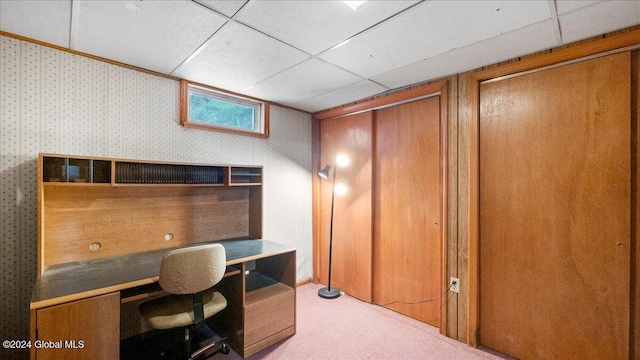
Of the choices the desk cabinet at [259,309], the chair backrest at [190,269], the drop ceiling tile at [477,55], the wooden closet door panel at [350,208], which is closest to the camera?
the chair backrest at [190,269]

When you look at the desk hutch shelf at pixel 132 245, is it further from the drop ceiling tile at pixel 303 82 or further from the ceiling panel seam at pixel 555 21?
the ceiling panel seam at pixel 555 21

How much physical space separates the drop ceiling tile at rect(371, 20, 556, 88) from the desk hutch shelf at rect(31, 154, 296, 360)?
5.55ft

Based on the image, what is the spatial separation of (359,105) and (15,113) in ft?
9.60

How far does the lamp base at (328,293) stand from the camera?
10.8 feet

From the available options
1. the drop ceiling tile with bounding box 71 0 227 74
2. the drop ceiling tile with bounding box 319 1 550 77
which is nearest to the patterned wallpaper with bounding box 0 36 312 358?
the drop ceiling tile with bounding box 71 0 227 74

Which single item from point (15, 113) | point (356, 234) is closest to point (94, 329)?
point (15, 113)

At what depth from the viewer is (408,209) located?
112 inches

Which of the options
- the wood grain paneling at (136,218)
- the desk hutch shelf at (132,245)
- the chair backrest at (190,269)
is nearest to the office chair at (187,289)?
the chair backrest at (190,269)

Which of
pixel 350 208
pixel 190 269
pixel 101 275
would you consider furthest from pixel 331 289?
pixel 101 275

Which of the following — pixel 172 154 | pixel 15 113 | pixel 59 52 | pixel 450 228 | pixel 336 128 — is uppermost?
pixel 59 52

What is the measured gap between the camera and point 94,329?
1.54 m

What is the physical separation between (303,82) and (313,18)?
3.46ft

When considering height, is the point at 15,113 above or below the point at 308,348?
above

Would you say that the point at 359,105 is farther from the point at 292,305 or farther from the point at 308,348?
the point at 308,348
